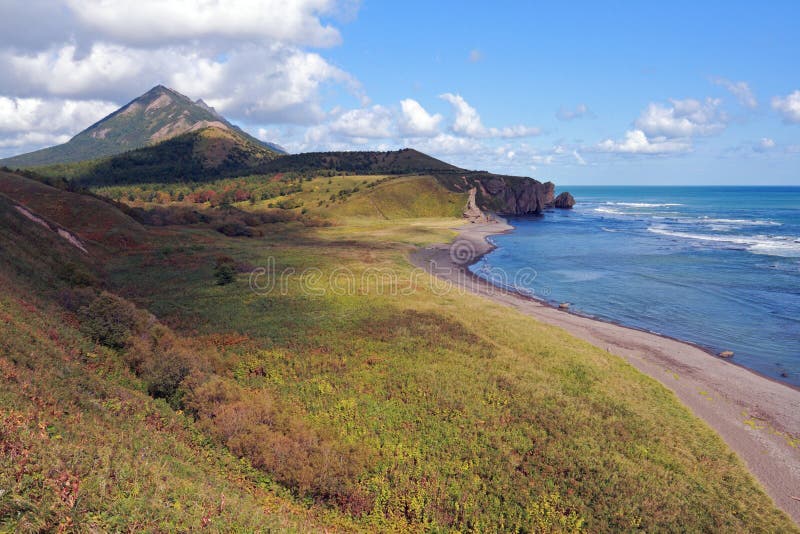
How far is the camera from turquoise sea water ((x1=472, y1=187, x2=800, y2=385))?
37438 mm

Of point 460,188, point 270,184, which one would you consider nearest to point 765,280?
point 460,188

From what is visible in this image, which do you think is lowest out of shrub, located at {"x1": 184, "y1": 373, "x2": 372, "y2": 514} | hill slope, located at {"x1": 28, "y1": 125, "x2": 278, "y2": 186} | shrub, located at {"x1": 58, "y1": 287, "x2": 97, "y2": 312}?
shrub, located at {"x1": 184, "y1": 373, "x2": 372, "y2": 514}

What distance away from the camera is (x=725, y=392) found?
26.0 meters

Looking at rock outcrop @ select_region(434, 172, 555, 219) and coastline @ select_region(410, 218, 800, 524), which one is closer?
coastline @ select_region(410, 218, 800, 524)

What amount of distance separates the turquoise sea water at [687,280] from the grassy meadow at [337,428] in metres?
16.2

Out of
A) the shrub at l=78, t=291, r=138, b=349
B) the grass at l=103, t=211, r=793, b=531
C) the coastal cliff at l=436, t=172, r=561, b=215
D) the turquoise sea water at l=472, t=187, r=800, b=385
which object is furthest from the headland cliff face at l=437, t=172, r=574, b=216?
the shrub at l=78, t=291, r=138, b=349

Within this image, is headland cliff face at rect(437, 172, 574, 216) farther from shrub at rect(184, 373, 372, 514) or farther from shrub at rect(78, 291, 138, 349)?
shrub at rect(184, 373, 372, 514)

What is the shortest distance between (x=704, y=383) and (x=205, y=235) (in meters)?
67.8

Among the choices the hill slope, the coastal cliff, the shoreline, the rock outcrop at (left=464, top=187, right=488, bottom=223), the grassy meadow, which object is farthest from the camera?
the coastal cliff

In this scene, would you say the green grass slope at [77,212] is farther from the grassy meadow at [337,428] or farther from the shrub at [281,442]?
the shrub at [281,442]

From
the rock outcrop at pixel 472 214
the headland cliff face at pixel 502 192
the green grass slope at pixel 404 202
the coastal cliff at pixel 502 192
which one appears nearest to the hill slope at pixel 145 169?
the green grass slope at pixel 404 202

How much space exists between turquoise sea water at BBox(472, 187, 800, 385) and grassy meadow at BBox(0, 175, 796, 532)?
1618cm

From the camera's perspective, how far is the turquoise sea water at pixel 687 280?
123ft

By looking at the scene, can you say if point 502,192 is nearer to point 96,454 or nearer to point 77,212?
point 77,212
